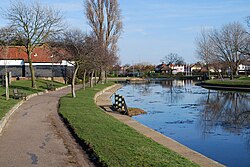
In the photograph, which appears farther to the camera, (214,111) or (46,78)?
(46,78)

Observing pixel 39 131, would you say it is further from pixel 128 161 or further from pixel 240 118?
pixel 240 118

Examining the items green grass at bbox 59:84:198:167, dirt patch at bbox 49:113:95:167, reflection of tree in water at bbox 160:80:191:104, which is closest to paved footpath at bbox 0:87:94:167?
dirt patch at bbox 49:113:95:167

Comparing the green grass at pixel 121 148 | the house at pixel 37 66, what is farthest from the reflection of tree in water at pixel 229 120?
the house at pixel 37 66

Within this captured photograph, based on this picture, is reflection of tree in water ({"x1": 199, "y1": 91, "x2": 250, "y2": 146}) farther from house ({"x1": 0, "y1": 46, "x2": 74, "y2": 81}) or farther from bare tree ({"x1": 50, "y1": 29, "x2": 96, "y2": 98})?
house ({"x1": 0, "y1": 46, "x2": 74, "y2": 81})

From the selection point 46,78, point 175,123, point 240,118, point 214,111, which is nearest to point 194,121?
point 175,123

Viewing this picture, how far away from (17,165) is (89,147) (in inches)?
86.5

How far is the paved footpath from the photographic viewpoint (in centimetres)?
761

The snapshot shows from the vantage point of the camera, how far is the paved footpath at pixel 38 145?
7.61m

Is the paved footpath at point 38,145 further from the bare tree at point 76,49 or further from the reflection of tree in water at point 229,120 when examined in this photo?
the bare tree at point 76,49

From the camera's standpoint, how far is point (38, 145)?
931 centimetres

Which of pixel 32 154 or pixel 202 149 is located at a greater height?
pixel 32 154

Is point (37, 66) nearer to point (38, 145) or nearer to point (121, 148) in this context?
point (38, 145)

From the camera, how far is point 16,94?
2245 cm

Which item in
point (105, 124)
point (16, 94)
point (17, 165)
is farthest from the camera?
point (16, 94)
